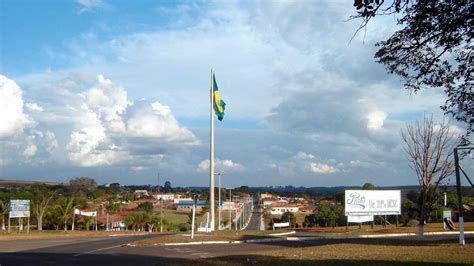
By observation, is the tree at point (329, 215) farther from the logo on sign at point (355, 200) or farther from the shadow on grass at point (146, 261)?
the shadow on grass at point (146, 261)

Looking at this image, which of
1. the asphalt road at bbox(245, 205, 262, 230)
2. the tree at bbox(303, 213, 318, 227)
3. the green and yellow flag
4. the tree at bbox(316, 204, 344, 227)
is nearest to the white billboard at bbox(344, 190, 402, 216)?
the green and yellow flag

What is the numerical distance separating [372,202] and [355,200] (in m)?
1.40

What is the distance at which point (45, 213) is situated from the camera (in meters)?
58.2

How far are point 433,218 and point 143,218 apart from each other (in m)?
36.7

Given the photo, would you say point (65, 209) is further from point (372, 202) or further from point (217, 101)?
point (372, 202)

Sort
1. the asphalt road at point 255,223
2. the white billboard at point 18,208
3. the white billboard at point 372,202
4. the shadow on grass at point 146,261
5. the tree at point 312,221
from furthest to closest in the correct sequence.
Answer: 1. the asphalt road at point 255,223
2. the tree at point 312,221
3. the white billboard at point 18,208
4. the white billboard at point 372,202
5. the shadow on grass at point 146,261

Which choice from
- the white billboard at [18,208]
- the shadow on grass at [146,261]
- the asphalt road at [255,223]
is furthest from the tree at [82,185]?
the shadow on grass at [146,261]

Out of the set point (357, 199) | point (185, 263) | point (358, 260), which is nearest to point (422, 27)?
point (358, 260)

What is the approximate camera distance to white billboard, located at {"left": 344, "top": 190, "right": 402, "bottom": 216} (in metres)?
38.3

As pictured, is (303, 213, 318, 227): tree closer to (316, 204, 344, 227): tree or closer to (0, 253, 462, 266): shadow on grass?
(316, 204, 344, 227): tree

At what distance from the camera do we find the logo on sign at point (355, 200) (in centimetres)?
3834

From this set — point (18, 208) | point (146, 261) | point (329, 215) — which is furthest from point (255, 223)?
point (146, 261)

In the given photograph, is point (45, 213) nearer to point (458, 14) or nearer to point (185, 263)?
point (185, 263)

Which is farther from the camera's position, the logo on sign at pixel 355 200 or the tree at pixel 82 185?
the tree at pixel 82 185
